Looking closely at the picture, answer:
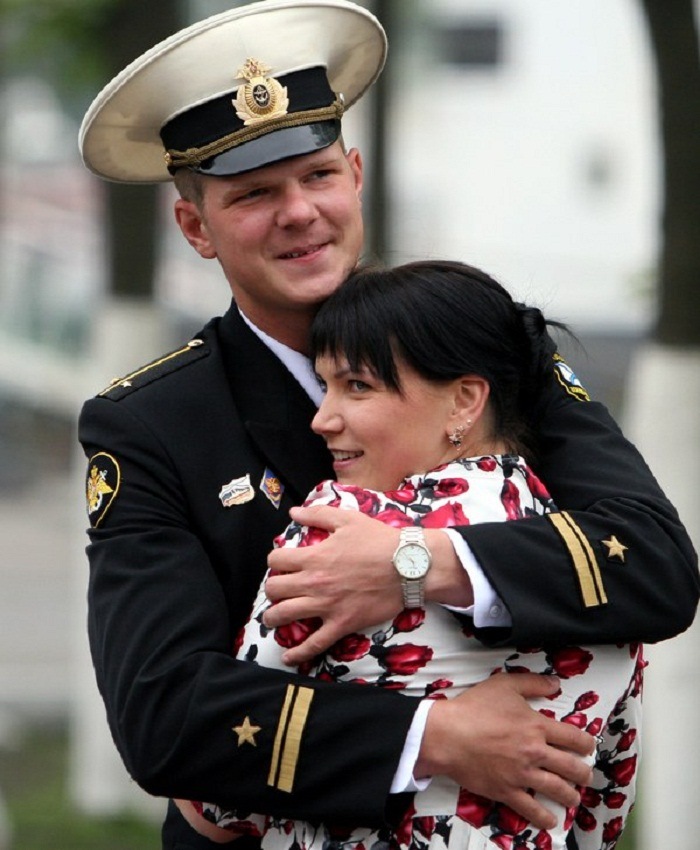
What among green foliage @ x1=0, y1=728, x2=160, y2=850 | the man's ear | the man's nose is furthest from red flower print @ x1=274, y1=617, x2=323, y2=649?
green foliage @ x1=0, y1=728, x2=160, y2=850

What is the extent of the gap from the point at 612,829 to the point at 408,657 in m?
0.55

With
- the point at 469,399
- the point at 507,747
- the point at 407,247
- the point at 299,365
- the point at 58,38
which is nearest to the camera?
the point at 507,747

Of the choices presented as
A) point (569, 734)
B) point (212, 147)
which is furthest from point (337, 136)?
point (569, 734)

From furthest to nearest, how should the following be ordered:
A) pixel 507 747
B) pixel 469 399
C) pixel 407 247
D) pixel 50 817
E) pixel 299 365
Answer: pixel 407 247
pixel 50 817
pixel 299 365
pixel 469 399
pixel 507 747

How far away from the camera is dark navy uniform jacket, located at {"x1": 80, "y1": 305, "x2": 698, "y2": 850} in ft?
8.44

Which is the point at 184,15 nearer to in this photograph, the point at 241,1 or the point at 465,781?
the point at 241,1

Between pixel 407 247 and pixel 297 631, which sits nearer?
pixel 297 631

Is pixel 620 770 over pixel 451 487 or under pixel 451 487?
under

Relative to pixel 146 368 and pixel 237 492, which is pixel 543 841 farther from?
pixel 146 368

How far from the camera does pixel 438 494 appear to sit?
2668mm

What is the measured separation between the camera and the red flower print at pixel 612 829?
2871 millimetres

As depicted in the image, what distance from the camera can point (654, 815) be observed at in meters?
5.97

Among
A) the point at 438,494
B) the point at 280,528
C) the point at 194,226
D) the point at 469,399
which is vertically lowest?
the point at 280,528

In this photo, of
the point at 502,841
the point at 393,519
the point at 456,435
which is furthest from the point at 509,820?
the point at 456,435
